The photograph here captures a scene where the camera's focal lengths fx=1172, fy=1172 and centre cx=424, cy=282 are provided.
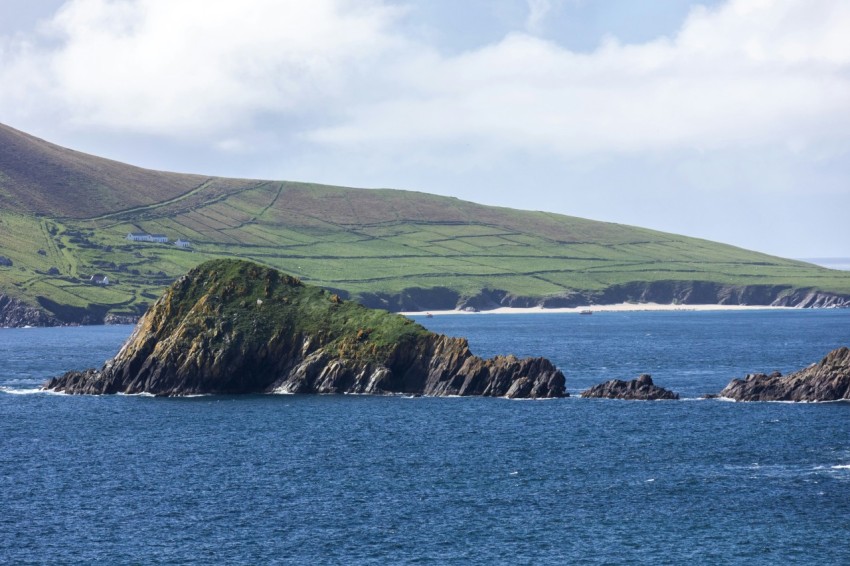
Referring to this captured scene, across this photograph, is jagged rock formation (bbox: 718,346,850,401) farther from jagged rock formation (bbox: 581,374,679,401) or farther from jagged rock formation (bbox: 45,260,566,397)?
jagged rock formation (bbox: 45,260,566,397)

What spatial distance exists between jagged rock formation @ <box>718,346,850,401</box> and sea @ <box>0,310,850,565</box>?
340 centimetres

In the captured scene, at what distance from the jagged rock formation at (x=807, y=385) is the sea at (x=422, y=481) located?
3403 mm

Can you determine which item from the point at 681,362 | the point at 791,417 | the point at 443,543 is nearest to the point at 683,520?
the point at 443,543

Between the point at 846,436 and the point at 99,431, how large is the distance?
76272mm

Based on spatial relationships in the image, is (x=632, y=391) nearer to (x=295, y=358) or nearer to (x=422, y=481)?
(x=295, y=358)

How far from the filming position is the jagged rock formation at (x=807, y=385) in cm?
13750

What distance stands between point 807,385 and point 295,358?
64.7 metres

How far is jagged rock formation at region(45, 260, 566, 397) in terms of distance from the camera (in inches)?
5935

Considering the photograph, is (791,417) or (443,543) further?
(791,417)

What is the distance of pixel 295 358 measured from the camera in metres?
156

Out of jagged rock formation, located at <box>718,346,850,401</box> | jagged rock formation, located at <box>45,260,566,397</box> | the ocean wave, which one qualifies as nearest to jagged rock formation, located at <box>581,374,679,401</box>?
jagged rock formation, located at <box>45,260,566,397</box>

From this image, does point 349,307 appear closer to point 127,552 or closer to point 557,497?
point 557,497

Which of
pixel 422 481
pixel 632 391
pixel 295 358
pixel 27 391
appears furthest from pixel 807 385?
pixel 27 391

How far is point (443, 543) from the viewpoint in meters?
77.9
